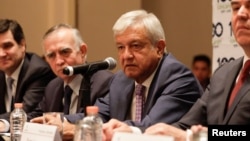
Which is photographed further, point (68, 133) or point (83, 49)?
point (83, 49)

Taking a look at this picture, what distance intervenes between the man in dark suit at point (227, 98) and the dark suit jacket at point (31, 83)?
1393 mm

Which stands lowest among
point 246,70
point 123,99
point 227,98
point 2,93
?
point 2,93

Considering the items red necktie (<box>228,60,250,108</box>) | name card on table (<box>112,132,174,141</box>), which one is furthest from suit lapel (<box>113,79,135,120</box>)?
name card on table (<box>112,132,174,141</box>)

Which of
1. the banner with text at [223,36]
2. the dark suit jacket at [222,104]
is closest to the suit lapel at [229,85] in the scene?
the dark suit jacket at [222,104]

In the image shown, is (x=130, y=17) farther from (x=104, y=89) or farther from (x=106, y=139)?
(x=106, y=139)

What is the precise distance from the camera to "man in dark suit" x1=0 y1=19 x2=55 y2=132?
339 centimetres

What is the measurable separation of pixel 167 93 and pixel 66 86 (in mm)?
836

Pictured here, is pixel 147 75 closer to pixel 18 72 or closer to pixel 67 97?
pixel 67 97

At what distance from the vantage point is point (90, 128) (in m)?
1.82

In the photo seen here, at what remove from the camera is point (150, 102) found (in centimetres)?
246

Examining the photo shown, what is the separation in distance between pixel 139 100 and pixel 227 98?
23.6 inches

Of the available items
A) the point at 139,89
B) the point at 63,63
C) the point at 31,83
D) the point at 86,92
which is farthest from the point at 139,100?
the point at 31,83

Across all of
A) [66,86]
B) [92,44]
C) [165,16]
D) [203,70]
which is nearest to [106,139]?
[66,86]

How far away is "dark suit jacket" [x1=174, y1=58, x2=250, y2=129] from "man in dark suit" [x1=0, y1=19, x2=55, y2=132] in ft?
4.71
